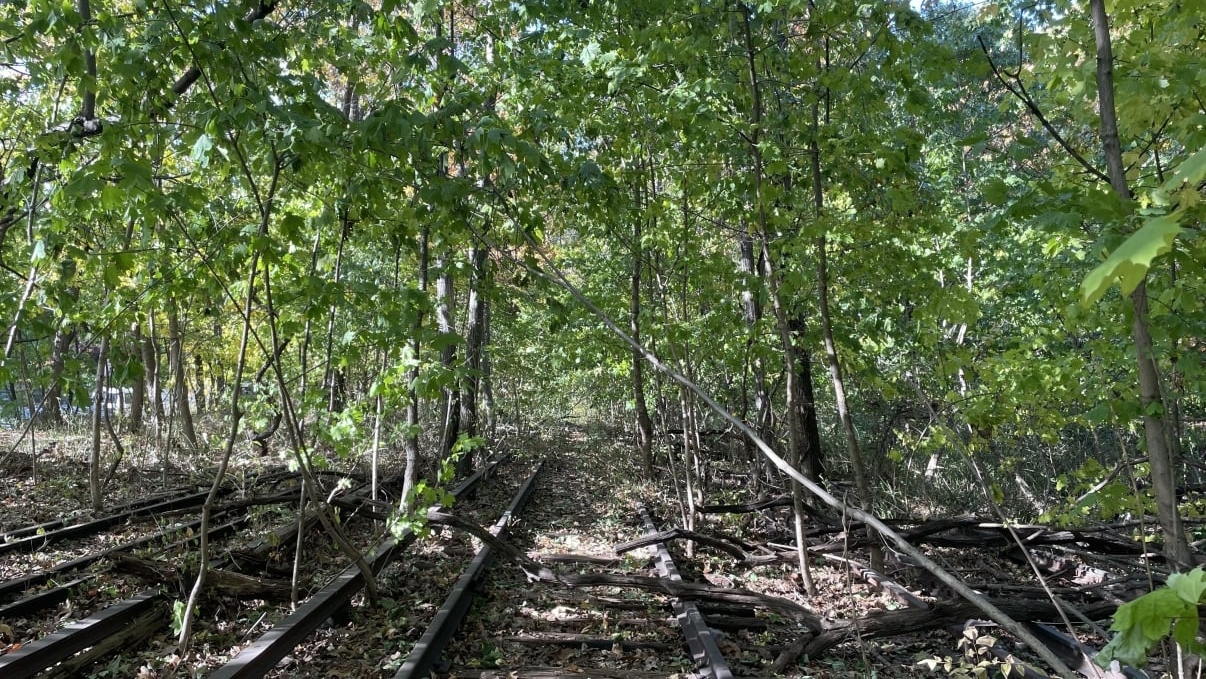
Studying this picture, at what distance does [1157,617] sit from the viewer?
1313 millimetres

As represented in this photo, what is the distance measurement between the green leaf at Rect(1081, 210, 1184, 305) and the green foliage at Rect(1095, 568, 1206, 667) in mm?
661

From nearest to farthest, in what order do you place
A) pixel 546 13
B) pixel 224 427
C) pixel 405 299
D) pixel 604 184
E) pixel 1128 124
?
1. pixel 1128 124
2. pixel 405 299
3. pixel 604 184
4. pixel 546 13
5. pixel 224 427

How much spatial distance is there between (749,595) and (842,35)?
464 centimetres

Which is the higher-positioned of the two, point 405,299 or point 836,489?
point 405,299

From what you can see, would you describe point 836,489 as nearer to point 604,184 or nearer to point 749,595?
point 749,595

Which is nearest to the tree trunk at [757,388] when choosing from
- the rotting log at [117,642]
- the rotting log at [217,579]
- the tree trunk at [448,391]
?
the tree trunk at [448,391]

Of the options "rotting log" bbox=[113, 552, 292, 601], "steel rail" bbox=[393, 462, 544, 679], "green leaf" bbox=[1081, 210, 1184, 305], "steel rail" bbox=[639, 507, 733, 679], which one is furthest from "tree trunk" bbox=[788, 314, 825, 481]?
"green leaf" bbox=[1081, 210, 1184, 305]

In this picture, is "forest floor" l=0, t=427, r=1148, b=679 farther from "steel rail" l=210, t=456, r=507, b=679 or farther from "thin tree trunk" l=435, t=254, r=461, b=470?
"thin tree trunk" l=435, t=254, r=461, b=470

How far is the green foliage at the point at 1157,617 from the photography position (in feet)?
4.25

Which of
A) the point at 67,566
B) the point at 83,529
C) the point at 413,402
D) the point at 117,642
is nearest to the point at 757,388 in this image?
the point at 413,402

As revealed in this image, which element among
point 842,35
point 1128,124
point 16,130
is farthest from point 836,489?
point 16,130

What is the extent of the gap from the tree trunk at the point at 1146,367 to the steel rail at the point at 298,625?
14.7ft

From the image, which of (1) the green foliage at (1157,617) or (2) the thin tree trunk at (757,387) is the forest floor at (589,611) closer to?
(2) the thin tree trunk at (757,387)

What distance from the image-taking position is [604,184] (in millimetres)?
4805
